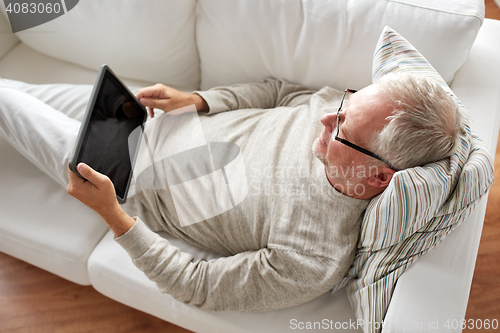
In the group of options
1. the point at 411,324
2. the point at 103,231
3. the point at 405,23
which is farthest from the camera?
the point at 103,231

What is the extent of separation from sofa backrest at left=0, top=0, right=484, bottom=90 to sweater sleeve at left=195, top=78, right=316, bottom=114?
0.04m

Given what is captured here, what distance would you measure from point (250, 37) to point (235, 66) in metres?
0.13

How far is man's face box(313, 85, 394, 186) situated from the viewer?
79 cm

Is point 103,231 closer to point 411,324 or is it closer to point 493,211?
point 411,324

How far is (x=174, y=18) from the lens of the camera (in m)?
1.22

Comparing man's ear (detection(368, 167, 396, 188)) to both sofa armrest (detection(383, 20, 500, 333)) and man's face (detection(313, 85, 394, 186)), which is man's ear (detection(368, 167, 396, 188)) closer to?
man's face (detection(313, 85, 394, 186))

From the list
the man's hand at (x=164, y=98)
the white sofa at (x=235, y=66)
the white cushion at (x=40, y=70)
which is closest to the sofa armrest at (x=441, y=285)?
the white sofa at (x=235, y=66)

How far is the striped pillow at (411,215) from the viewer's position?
2.48 feet

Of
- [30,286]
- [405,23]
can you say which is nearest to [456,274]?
[405,23]

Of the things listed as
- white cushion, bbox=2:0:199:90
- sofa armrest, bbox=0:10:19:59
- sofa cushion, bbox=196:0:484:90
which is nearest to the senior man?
sofa cushion, bbox=196:0:484:90

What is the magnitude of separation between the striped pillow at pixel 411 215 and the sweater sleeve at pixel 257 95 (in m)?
0.51

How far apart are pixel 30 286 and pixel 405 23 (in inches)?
63.9
